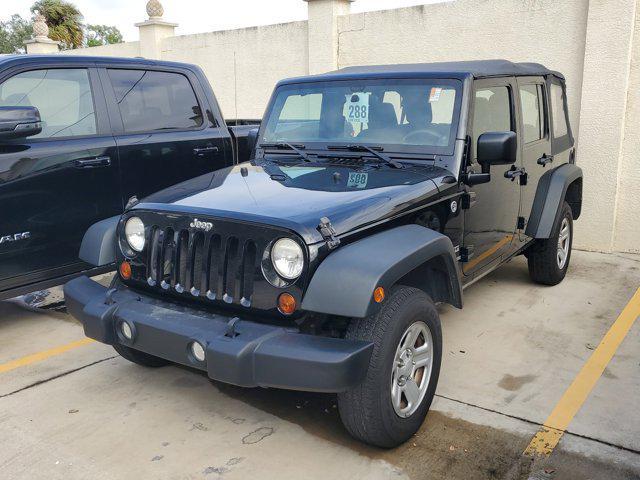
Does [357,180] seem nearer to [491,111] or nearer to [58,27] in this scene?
[491,111]

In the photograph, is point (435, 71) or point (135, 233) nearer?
point (135, 233)

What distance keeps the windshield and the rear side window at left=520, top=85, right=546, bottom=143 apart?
111cm

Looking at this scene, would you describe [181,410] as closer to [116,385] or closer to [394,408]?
[116,385]

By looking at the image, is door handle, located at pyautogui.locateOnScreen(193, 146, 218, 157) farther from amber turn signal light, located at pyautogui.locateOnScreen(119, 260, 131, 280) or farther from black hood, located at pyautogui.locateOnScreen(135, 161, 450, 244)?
amber turn signal light, located at pyautogui.locateOnScreen(119, 260, 131, 280)

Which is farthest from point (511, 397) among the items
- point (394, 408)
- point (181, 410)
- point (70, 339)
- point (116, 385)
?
point (70, 339)

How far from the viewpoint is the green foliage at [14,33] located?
3264cm

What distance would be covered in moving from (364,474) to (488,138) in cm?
202

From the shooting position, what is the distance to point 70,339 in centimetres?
450

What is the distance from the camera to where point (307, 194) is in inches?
126

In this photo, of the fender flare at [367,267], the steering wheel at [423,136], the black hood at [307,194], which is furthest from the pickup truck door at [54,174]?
the fender flare at [367,267]

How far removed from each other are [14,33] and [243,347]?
124 ft

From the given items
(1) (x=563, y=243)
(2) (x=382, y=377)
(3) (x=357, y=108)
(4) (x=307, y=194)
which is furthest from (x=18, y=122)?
(1) (x=563, y=243)

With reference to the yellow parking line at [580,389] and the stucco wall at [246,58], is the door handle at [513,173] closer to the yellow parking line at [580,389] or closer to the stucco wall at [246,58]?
the yellow parking line at [580,389]

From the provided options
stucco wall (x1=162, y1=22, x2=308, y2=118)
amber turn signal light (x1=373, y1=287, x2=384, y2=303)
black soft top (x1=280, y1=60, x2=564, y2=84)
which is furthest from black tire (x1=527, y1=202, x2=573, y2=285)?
stucco wall (x1=162, y1=22, x2=308, y2=118)
